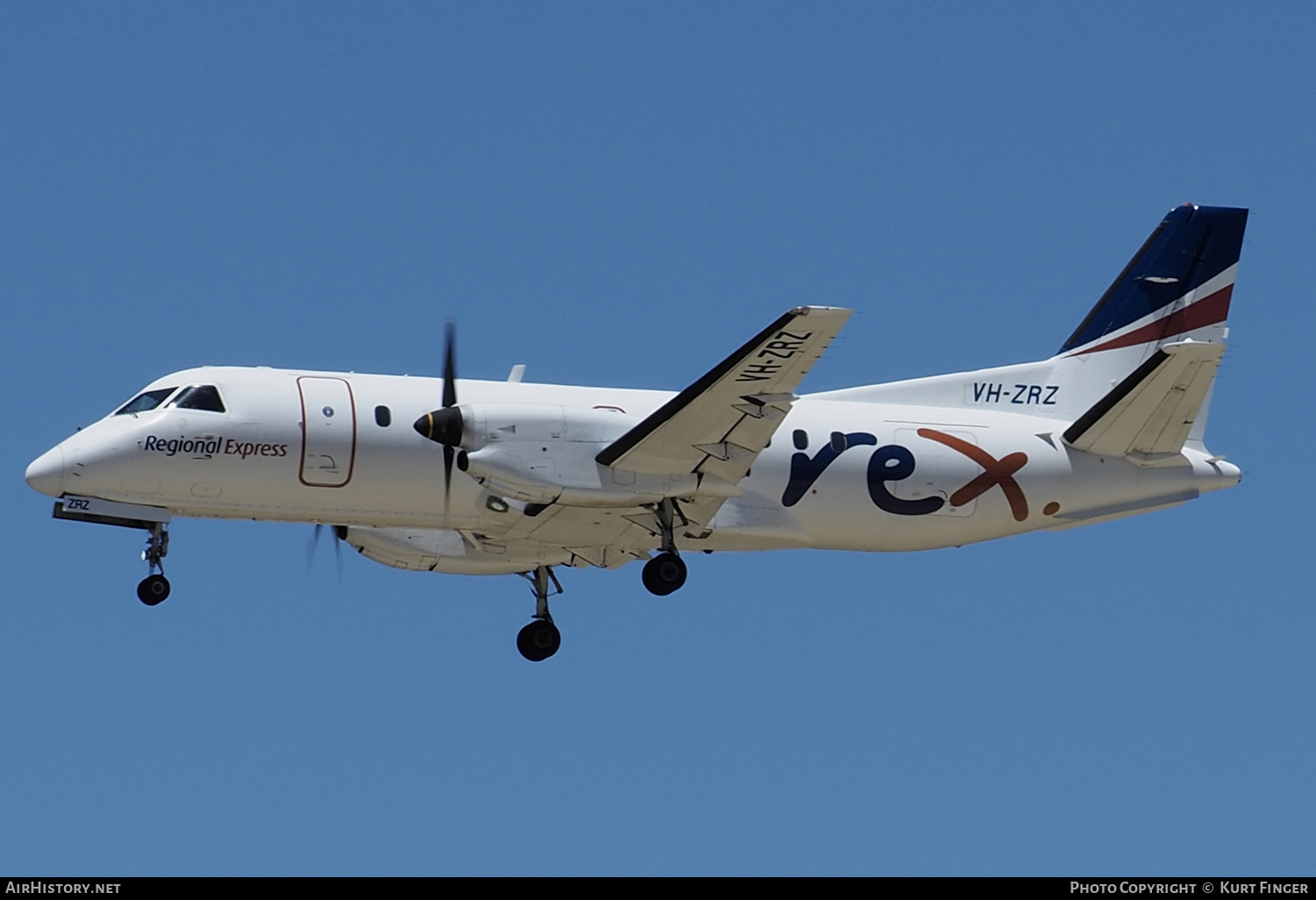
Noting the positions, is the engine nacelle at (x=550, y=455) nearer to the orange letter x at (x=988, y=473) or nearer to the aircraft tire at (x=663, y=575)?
the aircraft tire at (x=663, y=575)

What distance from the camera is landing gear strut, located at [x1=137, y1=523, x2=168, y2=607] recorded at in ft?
65.2

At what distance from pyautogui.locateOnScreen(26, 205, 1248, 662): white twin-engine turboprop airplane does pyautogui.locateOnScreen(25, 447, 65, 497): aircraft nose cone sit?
2 centimetres

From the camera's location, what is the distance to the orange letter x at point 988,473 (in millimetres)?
22281

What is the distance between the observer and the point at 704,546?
858 inches

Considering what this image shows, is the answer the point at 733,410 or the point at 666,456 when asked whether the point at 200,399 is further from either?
the point at 733,410

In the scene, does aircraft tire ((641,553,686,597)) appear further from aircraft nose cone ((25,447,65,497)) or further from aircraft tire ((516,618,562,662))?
aircraft nose cone ((25,447,65,497))

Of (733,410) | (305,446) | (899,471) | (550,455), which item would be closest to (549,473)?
(550,455)

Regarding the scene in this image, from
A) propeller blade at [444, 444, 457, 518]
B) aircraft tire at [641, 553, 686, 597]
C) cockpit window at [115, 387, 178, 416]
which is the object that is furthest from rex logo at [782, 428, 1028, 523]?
cockpit window at [115, 387, 178, 416]

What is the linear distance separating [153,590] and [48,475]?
5.61 feet

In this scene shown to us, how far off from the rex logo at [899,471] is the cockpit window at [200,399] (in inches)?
261

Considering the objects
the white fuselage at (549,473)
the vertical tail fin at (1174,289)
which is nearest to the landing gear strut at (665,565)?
the white fuselage at (549,473)

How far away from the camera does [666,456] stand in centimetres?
2048

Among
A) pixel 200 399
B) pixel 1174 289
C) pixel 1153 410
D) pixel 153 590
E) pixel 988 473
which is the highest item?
pixel 1174 289
